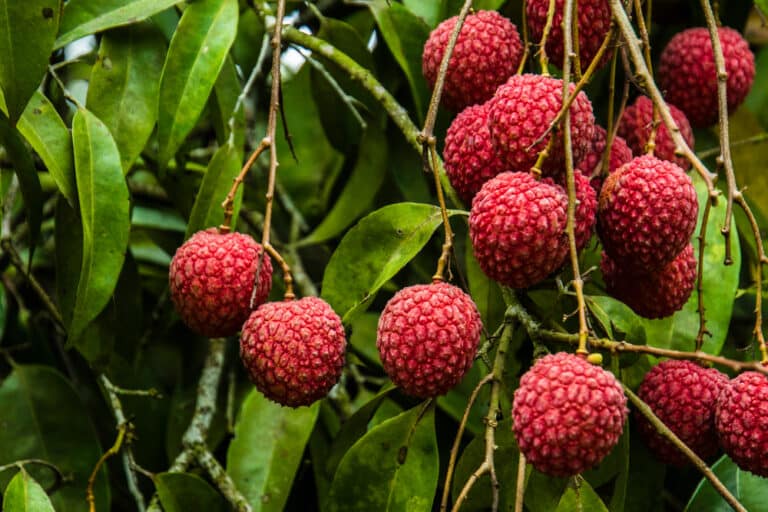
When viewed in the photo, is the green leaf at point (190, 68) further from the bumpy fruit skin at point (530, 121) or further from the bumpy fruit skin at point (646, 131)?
the bumpy fruit skin at point (646, 131)

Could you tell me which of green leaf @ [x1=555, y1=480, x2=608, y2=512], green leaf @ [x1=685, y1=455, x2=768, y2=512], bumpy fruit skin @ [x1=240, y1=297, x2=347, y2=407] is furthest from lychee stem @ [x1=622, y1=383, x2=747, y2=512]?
bumpy fruit skin @ [x1=240, y1=297, x2=347, y2=407]

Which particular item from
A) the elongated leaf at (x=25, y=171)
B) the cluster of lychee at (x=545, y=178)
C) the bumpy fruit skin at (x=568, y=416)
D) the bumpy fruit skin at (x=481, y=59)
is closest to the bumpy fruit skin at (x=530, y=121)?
the cluster of lychee at (x=545, y=178)

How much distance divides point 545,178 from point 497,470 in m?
0.33

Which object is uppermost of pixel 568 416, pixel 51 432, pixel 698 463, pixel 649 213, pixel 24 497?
pixel 649 213

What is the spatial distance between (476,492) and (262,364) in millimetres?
283

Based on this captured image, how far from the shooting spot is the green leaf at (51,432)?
4.51 ft

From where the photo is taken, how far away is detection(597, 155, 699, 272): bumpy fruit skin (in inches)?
39.2

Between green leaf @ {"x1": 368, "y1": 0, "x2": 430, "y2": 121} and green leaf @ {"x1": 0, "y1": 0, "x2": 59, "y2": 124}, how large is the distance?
473 mm

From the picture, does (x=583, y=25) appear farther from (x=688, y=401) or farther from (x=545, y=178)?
(x=688, y=401)

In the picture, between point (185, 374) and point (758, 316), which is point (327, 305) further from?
point (185, 374)

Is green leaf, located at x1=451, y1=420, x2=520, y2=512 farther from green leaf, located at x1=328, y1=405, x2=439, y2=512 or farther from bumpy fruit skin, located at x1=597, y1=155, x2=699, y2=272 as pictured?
bumpy fruit skin, located at x1=597, y1=155, x2=699, y2=272

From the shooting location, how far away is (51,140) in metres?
1.18

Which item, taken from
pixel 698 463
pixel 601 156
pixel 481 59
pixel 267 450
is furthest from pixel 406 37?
pixel 698 463

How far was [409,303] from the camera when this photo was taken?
0.99m
